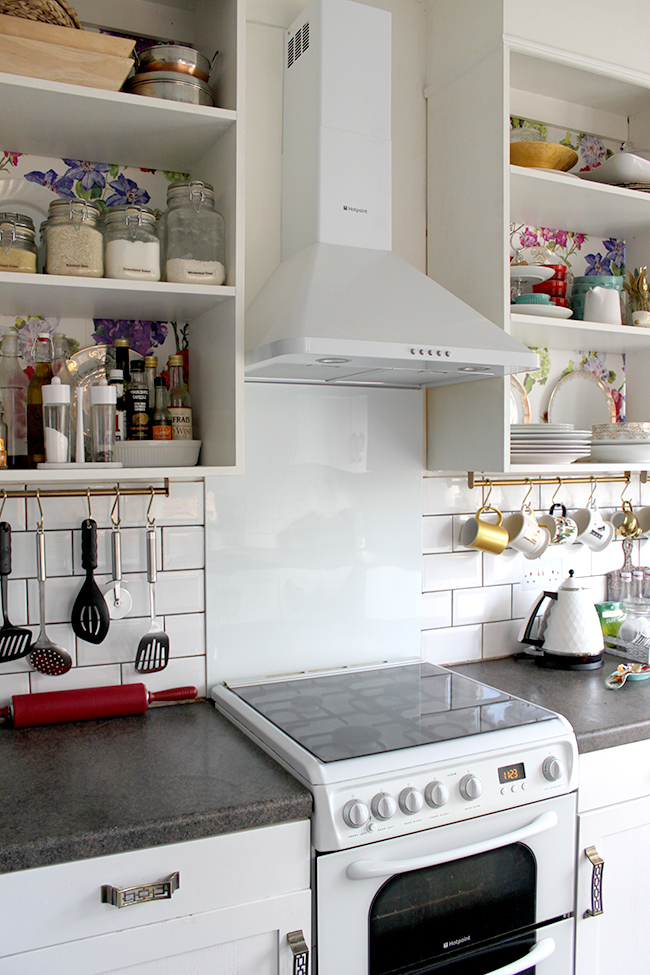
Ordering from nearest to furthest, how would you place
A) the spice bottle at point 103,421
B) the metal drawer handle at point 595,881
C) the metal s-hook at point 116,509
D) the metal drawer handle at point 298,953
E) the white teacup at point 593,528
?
the metal drawer handle at point 298,953, the spice bottle at point 103,421, the metal drawer handle at point 595,881, the metal s-hook at point 116,509, the white teacup at point 593,528

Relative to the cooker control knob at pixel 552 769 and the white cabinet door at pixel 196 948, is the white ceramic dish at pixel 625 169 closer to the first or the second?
the cooker control knob at pixel 552 769

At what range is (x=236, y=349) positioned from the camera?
1.63 metres

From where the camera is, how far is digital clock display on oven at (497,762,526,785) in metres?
1.56

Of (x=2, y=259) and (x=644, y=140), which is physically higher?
(x=644, y=140)

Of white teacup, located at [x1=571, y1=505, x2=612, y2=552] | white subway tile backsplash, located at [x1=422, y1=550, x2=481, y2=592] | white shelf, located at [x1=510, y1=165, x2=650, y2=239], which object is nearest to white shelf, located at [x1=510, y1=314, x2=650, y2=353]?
white shelf, located at [x1=510, y1=165, x2=650, y2=239]

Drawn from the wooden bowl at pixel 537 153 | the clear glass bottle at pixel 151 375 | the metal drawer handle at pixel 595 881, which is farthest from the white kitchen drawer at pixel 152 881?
the wooden bowl at pixel 537 153

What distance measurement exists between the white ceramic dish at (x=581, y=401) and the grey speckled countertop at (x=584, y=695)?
0.75 metres

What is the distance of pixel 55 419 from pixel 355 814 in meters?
0.95

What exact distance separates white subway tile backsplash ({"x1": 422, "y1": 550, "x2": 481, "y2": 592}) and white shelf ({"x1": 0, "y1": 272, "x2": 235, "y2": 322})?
980 mm

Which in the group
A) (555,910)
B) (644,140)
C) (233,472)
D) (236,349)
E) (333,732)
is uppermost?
(644,140)

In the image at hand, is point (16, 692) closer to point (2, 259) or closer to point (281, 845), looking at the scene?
point (281, 845)

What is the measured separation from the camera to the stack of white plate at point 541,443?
2.03 metres

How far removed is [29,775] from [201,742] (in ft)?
1.14

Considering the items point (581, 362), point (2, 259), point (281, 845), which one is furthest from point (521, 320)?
point (281, 845)
